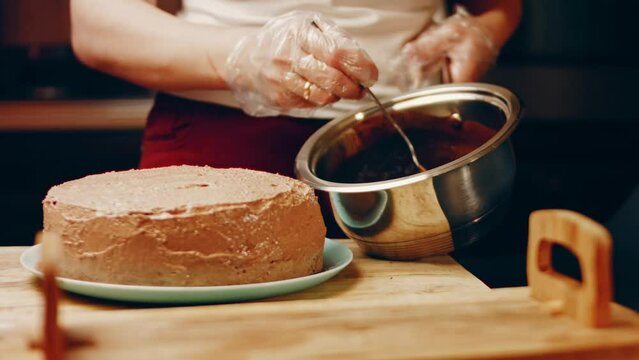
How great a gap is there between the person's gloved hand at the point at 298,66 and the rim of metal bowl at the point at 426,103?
7cm

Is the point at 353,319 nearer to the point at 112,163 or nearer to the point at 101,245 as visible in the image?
the point at 101,245

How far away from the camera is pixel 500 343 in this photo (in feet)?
1.93

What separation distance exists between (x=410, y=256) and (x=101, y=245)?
44 cm

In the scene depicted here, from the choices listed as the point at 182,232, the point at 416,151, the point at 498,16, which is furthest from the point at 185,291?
the point at 498,16

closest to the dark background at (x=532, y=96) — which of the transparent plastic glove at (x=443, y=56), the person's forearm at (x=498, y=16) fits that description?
the person's forearm at (x=498, y=16)

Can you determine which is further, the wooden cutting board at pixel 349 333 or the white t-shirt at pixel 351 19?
the white t-shirt at pixel 351 19

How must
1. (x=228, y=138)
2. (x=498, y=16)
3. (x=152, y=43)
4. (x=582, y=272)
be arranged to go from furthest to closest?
(x=498, y=16), (x=228, y=138), (x=152, y=43), (x=582, y=272)

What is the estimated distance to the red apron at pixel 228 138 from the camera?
56.2 inches

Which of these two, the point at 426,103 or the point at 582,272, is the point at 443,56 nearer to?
the point at 426,103

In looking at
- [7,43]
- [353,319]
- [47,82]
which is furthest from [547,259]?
[7,43]

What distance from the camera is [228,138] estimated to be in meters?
1.43

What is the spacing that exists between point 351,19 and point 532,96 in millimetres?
1957

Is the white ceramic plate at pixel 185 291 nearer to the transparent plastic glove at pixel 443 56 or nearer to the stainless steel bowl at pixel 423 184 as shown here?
the stainless steel bowl at pixel 423 184

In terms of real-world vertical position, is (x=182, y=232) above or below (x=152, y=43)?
below
